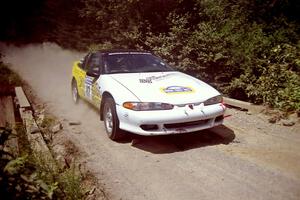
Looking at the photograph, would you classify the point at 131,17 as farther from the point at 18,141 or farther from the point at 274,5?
the point at 18,141

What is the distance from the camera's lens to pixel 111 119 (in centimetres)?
571

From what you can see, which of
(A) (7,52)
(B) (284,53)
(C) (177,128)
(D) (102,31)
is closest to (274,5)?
(B) (284,53)

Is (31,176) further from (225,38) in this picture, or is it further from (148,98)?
(225,38)

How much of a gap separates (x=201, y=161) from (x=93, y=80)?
2.83m

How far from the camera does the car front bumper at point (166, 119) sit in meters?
5.07

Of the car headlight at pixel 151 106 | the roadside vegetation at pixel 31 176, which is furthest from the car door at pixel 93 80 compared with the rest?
the car headlight at pixel 151 106

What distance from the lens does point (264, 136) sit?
19.7ft

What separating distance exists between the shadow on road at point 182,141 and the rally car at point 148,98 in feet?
1.18

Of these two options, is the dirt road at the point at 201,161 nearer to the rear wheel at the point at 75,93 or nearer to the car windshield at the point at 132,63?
the rear wheel at the point at 75,93

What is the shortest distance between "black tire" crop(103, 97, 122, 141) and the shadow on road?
34 cm

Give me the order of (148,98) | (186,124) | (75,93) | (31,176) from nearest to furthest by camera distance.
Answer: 1. (31,176)
2. (148,98)
3. (186,124)
4. (75,93)

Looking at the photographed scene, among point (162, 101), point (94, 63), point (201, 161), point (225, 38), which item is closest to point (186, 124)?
point (162, 101)

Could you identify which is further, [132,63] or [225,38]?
[225,38]

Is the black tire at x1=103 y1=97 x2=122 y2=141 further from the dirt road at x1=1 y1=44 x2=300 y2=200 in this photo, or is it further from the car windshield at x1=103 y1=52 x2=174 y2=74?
the car windshield at x1=103 y1=52 x2=174 y2=74
